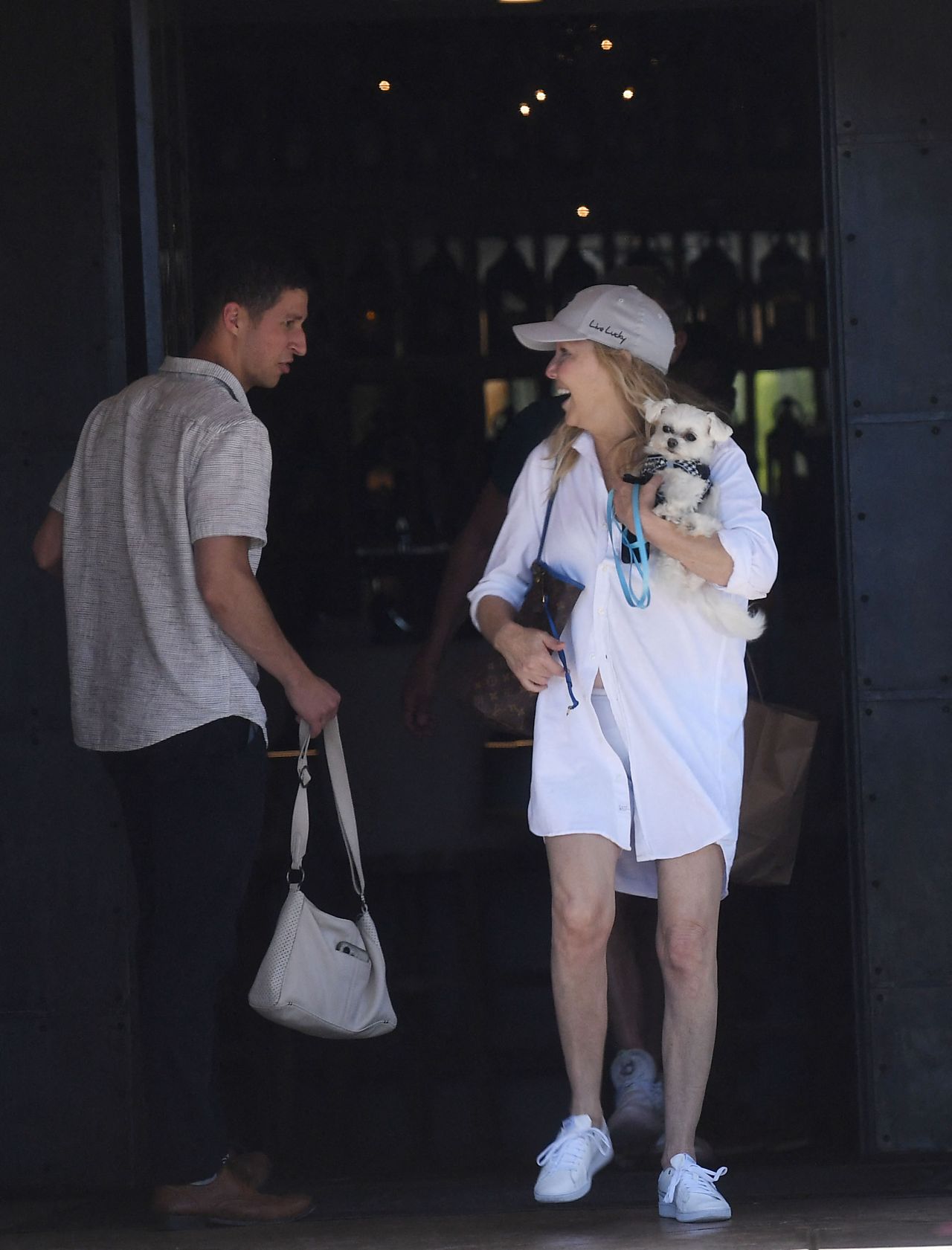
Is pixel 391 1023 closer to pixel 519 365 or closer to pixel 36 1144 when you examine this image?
pixel 36 1144

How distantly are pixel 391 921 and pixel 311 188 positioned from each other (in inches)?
96.1

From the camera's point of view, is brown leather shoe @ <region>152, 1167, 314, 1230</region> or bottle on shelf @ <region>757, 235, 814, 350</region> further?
bottle on shelf @ <region>757, 235, 814, 350</region>

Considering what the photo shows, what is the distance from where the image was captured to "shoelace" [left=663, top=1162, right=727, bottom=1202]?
2877 mm

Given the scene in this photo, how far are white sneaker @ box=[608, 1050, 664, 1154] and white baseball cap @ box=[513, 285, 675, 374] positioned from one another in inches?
57.9

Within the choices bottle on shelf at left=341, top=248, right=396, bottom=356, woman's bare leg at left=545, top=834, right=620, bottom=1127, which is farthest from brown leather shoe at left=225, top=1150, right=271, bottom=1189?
bottle on shelf at left=341, top=248, right=396, bottom=356

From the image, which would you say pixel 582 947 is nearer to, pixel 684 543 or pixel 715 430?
pixel 684 543

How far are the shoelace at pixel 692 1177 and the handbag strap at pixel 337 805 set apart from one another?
734mm

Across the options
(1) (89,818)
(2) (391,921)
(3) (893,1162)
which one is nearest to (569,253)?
(2) (391,921)

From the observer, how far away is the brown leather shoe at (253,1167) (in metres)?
3.22

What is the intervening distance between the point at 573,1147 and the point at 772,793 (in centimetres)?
101

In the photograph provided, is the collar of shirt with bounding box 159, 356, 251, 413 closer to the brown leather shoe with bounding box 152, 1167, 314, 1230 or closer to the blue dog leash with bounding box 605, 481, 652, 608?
the blue dog leash with bounding box 605, 481, 652, 608

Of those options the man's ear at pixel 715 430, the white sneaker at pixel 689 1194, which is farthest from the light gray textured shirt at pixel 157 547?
the white sneaker at pixel 689 1194

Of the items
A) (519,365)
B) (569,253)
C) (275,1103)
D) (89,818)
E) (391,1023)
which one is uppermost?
(569,253)

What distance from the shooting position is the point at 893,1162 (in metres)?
3.48
